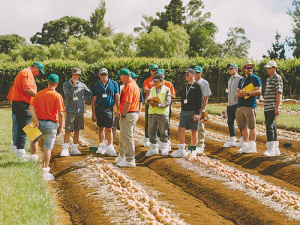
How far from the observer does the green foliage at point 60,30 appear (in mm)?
63344

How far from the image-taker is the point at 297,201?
5059 millimetres

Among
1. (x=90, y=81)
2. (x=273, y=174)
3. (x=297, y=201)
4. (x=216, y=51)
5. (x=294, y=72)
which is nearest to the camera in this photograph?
(x=297, y=201)

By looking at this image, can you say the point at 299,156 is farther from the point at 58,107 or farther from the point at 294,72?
the point at 294,72

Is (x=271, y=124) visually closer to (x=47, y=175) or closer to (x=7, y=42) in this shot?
(x=47, y=175)

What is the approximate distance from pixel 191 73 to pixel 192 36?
2071 inches

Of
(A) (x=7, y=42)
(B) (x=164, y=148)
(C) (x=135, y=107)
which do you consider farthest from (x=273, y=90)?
(A) (x=7, y=42)

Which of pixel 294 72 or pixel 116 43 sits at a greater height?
pixel 116 43

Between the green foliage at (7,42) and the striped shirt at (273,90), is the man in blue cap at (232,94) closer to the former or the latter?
the striped shirt at (273,90)

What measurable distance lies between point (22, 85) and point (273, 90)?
18.4 feet

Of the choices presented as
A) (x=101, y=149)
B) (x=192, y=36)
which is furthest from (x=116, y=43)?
(x=101, y=149)

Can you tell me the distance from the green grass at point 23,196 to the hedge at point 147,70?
58.4 ft

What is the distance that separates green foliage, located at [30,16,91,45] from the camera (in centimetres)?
6334

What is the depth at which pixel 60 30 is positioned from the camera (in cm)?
6481

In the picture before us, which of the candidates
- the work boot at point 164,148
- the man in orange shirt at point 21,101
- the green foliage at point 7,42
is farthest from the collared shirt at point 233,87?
the green foliage at point 7,42
